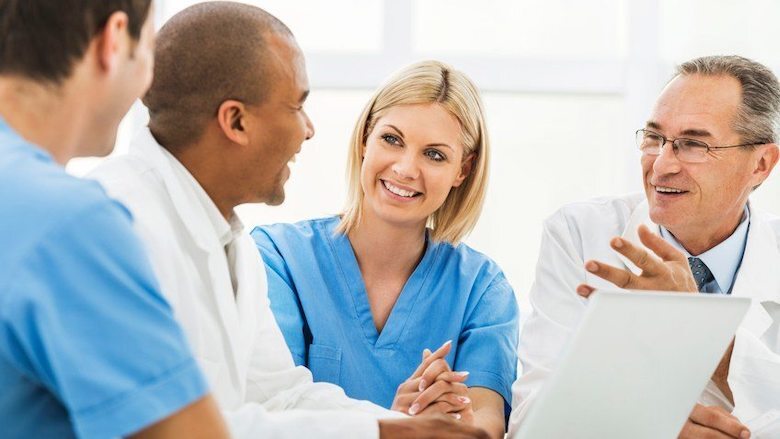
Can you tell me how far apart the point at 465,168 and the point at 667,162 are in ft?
1.68

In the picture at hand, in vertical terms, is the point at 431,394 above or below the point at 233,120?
below

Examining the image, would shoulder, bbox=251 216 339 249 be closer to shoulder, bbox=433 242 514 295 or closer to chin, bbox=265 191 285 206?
shoulder, bbox=433 242 514 295

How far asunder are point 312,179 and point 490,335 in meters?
1.48

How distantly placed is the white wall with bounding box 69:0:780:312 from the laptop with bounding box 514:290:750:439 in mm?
2102

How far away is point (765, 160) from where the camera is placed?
2.22 meters

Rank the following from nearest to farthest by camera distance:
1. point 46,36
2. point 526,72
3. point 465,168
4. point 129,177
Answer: point 46,36 < point 129,177 < point 465,168 < point 526,72

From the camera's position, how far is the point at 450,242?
2381 mm

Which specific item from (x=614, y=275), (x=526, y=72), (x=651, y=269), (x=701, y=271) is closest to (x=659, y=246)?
(x=651, y=269)

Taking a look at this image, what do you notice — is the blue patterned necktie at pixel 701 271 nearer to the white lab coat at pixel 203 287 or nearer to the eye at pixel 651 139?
the eye at pixel 651 139

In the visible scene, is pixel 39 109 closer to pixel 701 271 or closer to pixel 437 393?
pixel 437 393

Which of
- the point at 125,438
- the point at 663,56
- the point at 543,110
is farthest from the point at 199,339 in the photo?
the point at 663,56

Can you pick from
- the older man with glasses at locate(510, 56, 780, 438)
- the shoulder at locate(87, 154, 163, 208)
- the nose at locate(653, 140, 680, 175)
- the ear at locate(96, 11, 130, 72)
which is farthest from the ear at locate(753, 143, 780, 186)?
the ear at locate(96, 11, 130, 72)

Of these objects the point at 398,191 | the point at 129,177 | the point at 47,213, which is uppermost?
the point at 47,213

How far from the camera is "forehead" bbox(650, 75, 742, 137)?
7.04ft
